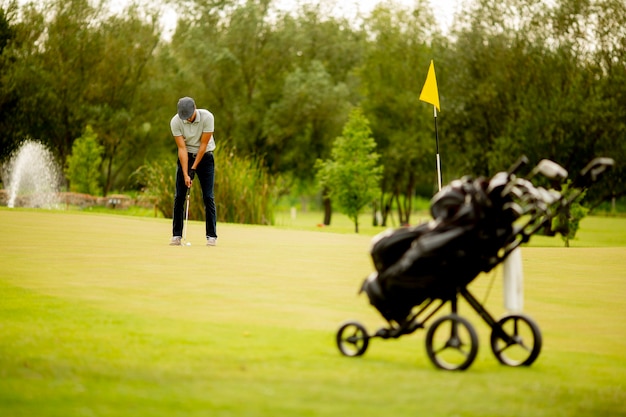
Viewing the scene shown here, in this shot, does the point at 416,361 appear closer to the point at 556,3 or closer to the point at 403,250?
the point at 403,250

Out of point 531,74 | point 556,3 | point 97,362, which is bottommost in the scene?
point 97,362

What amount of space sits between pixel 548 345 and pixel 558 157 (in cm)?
3720

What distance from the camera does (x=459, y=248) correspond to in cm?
489

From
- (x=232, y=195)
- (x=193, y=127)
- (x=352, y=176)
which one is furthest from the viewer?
(x=352, y=176)

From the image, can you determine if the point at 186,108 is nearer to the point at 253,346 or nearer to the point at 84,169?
the point at 253,346

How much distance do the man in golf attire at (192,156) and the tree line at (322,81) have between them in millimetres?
28991

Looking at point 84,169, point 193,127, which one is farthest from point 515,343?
point 84,169

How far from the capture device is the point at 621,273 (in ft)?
34.0

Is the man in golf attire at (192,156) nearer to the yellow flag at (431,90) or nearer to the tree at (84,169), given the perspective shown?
the yellow flag at (431,90)

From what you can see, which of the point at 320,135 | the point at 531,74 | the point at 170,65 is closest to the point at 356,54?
the point at 320,135

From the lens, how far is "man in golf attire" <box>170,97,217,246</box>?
1249cm

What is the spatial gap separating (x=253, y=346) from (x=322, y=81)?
50109mm

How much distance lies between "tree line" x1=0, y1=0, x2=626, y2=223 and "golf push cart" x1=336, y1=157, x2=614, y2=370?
35.3 meters

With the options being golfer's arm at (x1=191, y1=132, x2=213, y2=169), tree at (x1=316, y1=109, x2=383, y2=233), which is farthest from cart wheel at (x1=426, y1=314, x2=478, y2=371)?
tree at (x1=316, y1=109, x2=383, y2=233)
